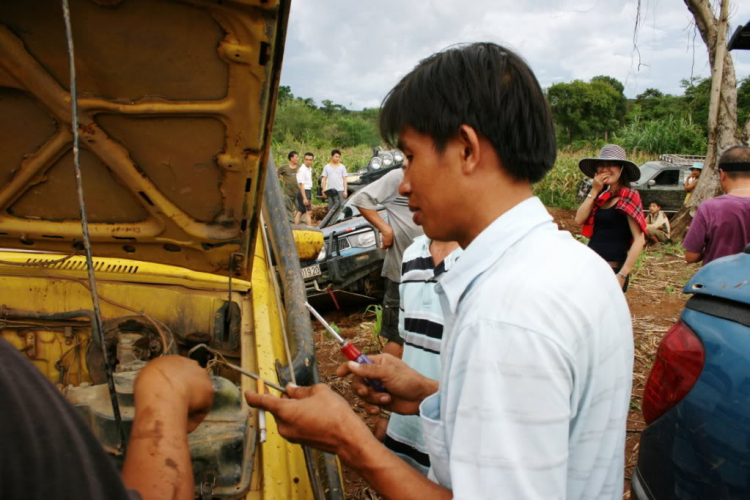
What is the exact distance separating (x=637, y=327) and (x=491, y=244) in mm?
5011

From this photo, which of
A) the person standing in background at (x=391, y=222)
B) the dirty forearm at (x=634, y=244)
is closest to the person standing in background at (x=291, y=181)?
the person standing in background at (x=391, y=222)

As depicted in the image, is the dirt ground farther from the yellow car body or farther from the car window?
the car window

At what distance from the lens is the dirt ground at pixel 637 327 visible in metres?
3.28

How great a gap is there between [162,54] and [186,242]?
2.80 feet

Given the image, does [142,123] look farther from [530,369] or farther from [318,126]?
[318,126]

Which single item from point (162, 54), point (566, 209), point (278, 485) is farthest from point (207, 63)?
point (566, 209)

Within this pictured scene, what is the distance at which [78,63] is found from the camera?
124 cm

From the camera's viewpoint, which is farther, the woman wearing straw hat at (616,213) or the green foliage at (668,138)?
the green foliage at (668,138)

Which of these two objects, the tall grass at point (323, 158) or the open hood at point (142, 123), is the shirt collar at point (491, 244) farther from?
the tall grass at point (323, 158)

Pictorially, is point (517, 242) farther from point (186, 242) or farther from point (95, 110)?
point (186, 242)

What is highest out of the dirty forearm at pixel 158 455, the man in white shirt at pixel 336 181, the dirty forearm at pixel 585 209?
the man in white shirt at pixel 336 181

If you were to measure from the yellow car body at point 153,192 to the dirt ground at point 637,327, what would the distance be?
1.42 metres

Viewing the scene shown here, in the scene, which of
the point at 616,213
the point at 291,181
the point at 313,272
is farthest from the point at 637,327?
the point at 291,181

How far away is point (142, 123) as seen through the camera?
4.71 feet
